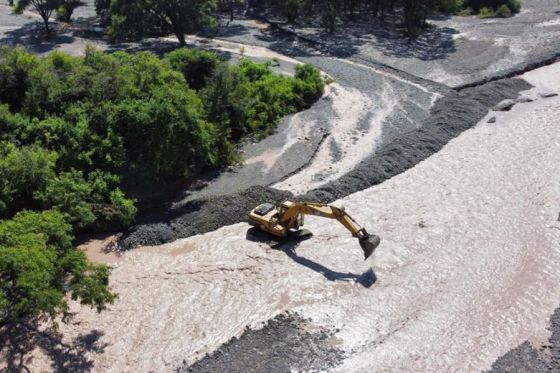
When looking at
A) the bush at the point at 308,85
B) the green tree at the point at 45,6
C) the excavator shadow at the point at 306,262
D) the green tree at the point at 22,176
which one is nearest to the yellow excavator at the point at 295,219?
the excavator shadow at the point at 306,262

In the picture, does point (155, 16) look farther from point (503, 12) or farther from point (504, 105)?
point (503, 12)

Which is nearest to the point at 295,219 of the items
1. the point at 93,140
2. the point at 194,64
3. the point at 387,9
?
the point at 93,140

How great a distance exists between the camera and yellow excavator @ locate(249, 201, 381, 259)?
79.8 feet

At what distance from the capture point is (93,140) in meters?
30.7

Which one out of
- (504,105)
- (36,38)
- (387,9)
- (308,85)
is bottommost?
(504,105)

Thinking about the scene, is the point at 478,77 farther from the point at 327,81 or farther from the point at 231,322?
the point at 231,322

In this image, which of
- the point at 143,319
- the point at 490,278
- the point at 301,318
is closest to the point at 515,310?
the point at 490,278

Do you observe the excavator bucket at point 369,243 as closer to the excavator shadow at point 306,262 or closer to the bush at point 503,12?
the excavator shadow at point 306,262

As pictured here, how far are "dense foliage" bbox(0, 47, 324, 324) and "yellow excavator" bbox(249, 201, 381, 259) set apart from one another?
263 inches

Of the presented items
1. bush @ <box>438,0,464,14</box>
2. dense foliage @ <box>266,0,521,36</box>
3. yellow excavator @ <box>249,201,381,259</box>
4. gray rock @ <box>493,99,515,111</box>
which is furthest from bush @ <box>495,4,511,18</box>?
yellow excavator @ <box>249,201,381,259</box>

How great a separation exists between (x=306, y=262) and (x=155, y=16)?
39760 millimetres

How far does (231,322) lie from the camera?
75.5 feet

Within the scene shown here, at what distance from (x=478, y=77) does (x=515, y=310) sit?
31029mm

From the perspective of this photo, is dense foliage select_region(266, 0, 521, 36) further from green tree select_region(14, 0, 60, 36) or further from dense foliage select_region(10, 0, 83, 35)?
green tree select_region(14, 0, 60, 36)
